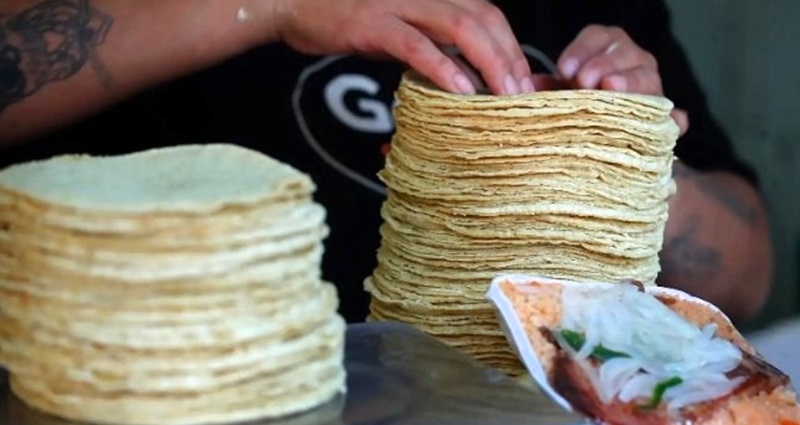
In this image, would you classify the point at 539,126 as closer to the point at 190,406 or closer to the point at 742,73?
the point at 190,406

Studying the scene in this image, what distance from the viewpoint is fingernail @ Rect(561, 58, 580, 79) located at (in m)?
1.29

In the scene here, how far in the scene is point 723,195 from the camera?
1.79 metres

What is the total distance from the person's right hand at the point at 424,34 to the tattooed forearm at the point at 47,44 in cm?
23

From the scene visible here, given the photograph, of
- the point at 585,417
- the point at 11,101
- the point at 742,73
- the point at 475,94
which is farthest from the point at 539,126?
the point at 742,73

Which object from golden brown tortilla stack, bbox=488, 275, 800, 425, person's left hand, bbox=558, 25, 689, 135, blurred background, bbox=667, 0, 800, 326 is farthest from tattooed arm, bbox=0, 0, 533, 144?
blurred background, bbox=667, 0, 800, 326

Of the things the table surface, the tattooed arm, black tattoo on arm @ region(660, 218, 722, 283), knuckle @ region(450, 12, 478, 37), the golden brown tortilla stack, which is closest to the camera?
the golden brown tortilla stack

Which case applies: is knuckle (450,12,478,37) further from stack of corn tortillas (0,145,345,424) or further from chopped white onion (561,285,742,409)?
stack of corn tortillas (0,145,345,424)

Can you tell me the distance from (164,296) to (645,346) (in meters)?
0.37

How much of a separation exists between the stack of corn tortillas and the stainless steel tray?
0.02 m

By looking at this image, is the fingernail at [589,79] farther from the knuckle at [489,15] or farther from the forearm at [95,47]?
the forearm at [95,47]

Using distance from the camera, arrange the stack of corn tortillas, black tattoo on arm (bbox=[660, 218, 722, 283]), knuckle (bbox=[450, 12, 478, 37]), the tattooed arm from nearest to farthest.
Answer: the stack of corn tortillas, knuckle (bbox=[450, 12, 478, 37]), the tattooed arm, black tattoo on arm (bbox=[660, 218, 722, 283])

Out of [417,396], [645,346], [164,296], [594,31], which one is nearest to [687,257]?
[594,31]

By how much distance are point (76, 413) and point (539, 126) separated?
491 millimetres

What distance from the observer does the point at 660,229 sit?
3.84 feet
